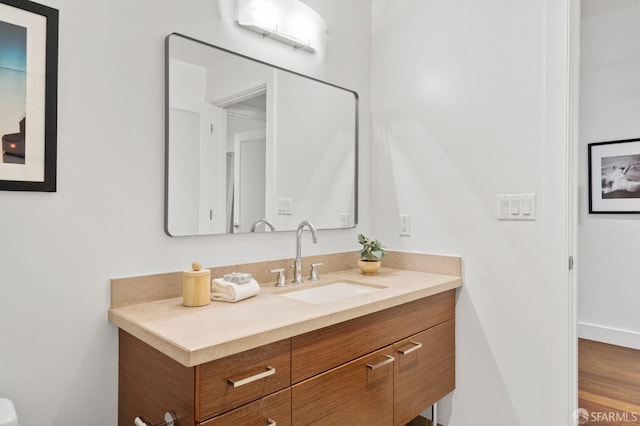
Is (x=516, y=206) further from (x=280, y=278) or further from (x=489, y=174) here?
(x=280, y=278)

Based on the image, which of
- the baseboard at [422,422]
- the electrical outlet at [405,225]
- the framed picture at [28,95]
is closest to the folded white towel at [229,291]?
the framed picture at [28,95]

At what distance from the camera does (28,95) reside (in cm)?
120

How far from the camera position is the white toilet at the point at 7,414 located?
994mm

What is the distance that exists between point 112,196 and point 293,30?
116 centimetres

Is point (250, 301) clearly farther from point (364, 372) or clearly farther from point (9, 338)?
point (9, 338)

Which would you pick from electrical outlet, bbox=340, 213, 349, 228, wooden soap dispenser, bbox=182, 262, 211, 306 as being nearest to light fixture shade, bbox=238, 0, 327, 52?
electrical outlet, bbox=340, 213, 349, 228

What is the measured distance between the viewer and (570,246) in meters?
1.69

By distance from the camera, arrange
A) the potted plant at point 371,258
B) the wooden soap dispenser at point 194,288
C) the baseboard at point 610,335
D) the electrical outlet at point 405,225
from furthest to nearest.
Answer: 1. the baseboard at point 610,335
2. the electrical outlet at point 405,225
3. the potted plant at point 371,258
4. the wooden soap dispenser at point 194,288

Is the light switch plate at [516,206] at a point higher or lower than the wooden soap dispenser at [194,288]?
higher

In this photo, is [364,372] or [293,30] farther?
[293,30]

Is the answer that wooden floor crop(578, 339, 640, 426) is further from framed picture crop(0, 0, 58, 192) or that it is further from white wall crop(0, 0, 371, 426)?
framed picture crop(0, 0, 58, 192)

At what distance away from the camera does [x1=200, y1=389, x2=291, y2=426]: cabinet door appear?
1035mm

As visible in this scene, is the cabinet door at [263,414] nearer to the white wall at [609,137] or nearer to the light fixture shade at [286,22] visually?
the light fixture shade at [286,22]

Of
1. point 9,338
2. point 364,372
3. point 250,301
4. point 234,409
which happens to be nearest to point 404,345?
point 364,372
